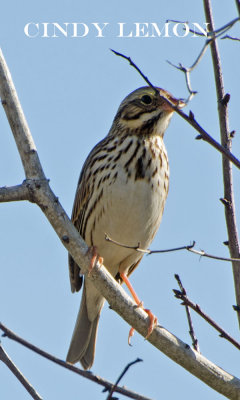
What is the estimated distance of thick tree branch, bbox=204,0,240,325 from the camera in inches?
162

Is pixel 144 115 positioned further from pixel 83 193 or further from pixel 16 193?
pixel 16 193

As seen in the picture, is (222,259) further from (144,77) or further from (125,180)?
(125,180)

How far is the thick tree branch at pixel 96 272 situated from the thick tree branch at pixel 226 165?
53 cm

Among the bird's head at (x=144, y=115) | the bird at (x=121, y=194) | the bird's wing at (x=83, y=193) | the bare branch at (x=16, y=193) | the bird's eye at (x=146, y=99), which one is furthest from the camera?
the bird's eye at (x=146, y=99)

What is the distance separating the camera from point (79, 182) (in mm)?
7027

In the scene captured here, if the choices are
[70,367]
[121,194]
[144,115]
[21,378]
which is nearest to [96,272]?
[70,367]

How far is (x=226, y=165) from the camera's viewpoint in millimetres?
4328

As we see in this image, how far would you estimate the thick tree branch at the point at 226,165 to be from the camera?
13.5 feet

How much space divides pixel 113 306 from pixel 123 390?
2.47ft

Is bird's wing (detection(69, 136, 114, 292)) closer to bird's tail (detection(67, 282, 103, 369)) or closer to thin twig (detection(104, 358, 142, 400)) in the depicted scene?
bird's tail (detection(67, 282, 103, 369))

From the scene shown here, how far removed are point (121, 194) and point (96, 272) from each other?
1757 mm

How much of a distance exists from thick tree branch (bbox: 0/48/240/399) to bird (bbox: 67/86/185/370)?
1734 mm

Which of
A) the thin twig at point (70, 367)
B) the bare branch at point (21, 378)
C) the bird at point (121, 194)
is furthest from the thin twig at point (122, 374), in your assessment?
the bird at point (121, 194)

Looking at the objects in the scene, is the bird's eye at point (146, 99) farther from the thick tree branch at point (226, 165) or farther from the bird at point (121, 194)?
the thick tree branch at point (226, 165)
